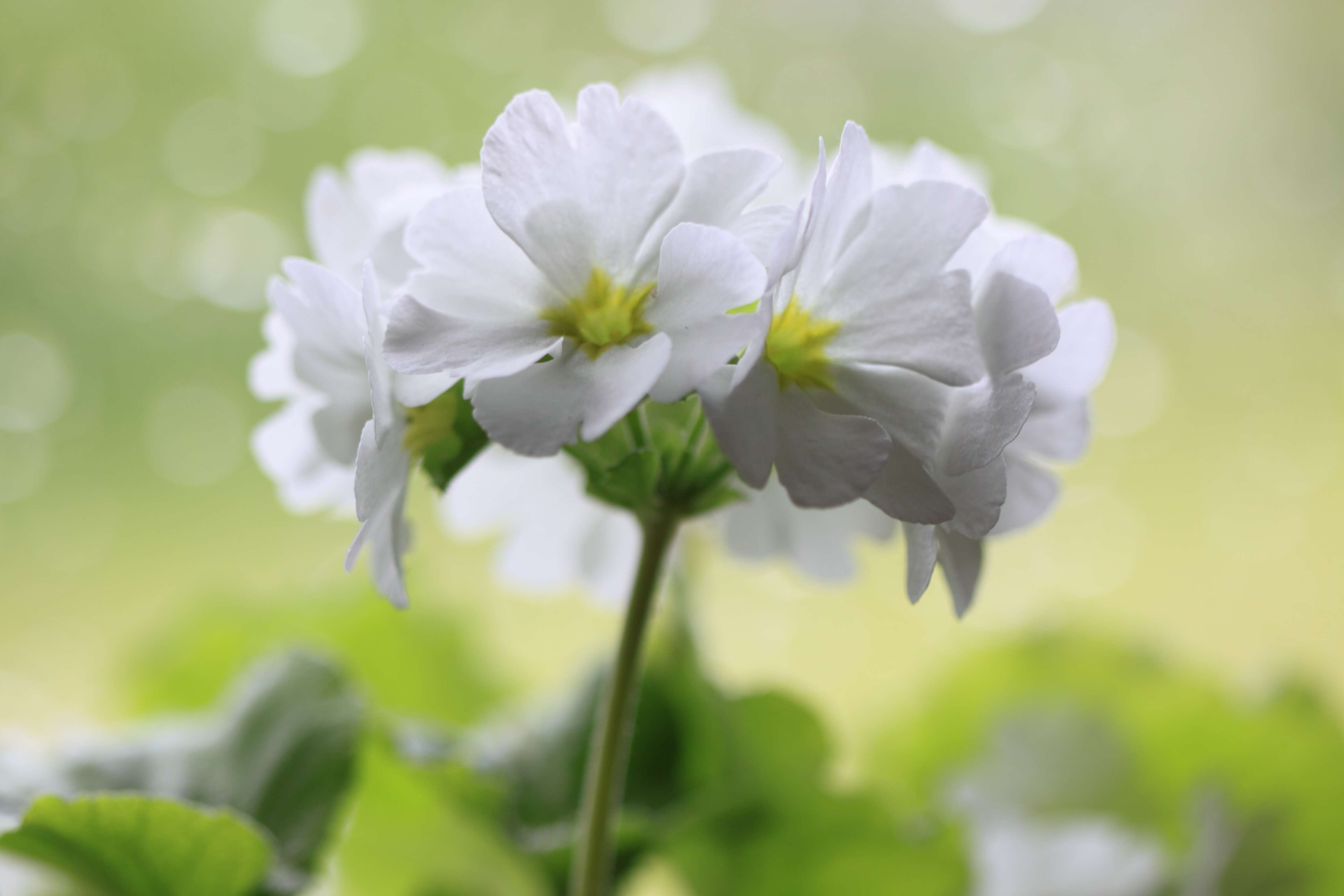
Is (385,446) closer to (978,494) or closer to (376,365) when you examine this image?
(376,365)

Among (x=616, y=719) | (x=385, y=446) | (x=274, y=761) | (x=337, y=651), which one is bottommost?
(x=337, y=651)

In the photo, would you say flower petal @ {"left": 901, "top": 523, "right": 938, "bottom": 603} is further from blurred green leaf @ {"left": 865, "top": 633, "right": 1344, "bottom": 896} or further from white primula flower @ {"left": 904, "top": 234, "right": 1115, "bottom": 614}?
blurred green leaf @ {"left": 865, "top": 633, "right": 1344, "bottom": 896}

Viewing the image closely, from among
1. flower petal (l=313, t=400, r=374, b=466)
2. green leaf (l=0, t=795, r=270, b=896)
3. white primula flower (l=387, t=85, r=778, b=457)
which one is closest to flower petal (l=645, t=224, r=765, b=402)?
white primula flower (l=387, t=85, r=778, b=457)

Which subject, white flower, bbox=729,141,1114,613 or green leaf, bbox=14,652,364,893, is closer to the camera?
white flower, bbox=729,141,1114,613

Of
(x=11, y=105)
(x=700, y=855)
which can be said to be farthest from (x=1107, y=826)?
(x=11, y=105)

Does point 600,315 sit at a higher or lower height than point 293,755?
higher

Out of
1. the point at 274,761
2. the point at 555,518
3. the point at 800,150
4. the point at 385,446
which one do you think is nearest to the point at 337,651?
the point at 274,761

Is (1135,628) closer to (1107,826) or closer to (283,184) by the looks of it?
(1107,826)
